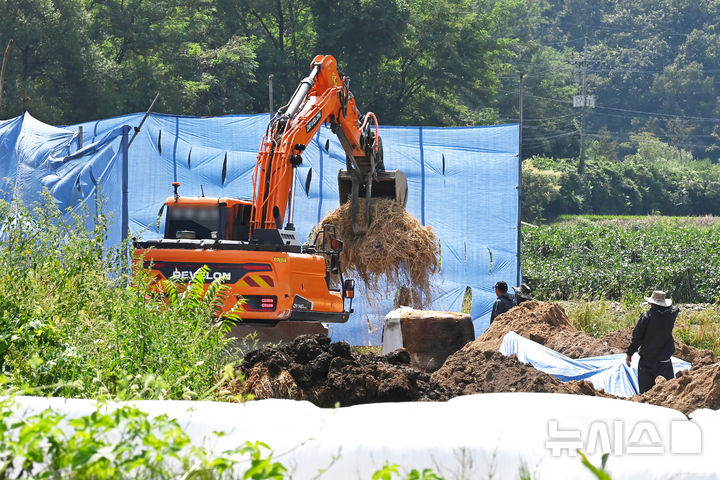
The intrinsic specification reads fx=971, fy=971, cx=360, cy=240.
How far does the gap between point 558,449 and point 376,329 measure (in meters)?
12.0

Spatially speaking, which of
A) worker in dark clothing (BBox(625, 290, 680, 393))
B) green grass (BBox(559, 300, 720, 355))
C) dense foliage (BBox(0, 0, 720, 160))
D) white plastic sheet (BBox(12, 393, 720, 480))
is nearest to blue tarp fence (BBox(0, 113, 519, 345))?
green grass (BBox(559, 300, 720, 355))

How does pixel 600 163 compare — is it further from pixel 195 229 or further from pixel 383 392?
pixel 383 392

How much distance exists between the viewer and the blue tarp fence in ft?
51.1

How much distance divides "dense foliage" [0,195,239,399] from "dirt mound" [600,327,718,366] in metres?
5.93

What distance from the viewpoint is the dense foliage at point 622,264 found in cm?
3303

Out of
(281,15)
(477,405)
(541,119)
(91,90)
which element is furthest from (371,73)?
(477,405)

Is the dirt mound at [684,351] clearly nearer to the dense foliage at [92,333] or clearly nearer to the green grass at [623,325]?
the green grass at [623,325]

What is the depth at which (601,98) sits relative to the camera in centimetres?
10519

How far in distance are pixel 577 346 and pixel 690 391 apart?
12.9ft

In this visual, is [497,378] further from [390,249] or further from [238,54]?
[238,54]

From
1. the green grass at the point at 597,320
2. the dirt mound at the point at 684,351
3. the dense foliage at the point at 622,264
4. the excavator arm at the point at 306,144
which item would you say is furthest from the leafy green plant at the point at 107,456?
the dense foliage at the point at 622,264

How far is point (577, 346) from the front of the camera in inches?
487

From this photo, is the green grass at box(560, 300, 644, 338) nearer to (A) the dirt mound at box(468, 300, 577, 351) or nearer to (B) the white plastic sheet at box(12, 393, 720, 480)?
(A) the dirt mound at box(468, 300, 577, 351)

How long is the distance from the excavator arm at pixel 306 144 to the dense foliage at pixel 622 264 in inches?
588
